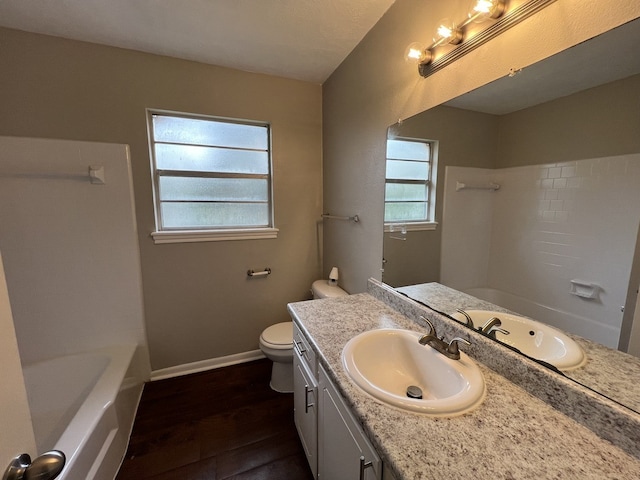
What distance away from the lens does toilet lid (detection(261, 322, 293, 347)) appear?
6.33ft

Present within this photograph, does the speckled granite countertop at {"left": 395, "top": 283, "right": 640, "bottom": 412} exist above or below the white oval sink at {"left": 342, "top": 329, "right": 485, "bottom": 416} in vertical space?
above

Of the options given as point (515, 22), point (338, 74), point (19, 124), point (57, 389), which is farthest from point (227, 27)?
point (57, 389)

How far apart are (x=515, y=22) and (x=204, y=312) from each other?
2475mm

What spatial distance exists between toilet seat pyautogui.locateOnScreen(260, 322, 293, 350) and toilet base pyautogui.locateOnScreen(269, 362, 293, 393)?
0.20m

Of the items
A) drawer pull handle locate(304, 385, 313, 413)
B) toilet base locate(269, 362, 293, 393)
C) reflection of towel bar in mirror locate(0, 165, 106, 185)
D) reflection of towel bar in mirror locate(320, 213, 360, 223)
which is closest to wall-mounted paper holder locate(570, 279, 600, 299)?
drawer pull handle locate(304, 385, 313, 413)

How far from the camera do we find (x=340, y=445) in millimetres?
961

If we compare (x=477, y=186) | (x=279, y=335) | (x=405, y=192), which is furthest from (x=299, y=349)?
(x=477, y=186)

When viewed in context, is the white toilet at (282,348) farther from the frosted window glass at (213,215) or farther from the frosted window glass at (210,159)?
the frosted window glass at (210,159)

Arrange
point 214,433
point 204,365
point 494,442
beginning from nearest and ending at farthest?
point 494,442 → point 214,433 → point 204,365

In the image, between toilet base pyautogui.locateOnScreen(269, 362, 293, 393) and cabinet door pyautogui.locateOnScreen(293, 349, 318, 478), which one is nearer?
cabinet door pyautogui.locateOnScreen(293, 349, 318, 478)

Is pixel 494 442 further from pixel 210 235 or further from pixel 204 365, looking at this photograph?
pixel 204 365

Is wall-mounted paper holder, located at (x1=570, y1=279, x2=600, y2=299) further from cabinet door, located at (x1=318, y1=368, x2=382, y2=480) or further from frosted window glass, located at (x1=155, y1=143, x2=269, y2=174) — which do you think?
frosted window glass, located at (x1=155, y1=143, x2=269, y2=174)

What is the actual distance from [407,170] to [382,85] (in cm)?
55

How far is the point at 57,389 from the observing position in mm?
1724
